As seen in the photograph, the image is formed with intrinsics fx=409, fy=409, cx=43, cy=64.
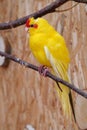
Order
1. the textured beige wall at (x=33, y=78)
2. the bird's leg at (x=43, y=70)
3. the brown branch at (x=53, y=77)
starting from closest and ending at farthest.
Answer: the brown branch at (x=53, y=77)
the bird's leg at (x=43, y=70)
the textured beige wall at (x=33, y=78)

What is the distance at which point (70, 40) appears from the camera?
83.8 inches

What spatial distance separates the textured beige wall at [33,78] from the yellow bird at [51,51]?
493 millimetres

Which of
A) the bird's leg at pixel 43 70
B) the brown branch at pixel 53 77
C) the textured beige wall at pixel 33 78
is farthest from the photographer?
the textured beige wall at pixel 33 78

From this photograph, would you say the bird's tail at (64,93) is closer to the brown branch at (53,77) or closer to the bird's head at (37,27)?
the bird's head at (37,27)

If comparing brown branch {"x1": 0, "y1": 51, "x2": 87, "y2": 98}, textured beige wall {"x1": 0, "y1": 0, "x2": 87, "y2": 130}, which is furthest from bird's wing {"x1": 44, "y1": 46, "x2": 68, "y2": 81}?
textured beige wall {"x1": 0, "y1": 0, "x2": 87, "y2": 130}

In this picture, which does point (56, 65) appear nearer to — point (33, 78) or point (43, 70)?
point (43, 70)

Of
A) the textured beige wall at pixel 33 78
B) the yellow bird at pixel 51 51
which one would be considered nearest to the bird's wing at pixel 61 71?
the yellow bird at pixel 51 51

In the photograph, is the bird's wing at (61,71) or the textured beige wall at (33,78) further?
the textured beige wall at (33,78)

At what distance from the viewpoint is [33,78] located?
2357mm

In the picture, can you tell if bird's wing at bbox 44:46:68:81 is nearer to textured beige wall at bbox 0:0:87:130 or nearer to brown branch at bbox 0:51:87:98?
brown branch at bbox 0:51:87:98

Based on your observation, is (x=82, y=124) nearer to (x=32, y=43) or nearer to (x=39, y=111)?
(x=39, y=111)

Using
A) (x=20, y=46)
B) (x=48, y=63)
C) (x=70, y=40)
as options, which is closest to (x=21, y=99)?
(x=20, y=46)

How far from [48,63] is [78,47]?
543mm

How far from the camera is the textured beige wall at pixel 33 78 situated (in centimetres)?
208
